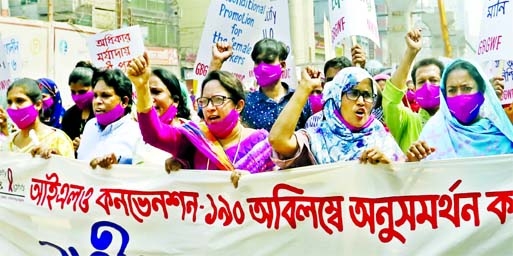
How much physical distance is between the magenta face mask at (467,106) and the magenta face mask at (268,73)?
144 cm

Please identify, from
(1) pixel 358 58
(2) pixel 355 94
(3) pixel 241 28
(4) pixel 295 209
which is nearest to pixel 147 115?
(4) pixel 295 209

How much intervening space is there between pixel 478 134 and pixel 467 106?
0.43 ft

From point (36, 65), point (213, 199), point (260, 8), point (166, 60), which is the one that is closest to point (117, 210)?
point (213, 199)

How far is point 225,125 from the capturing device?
3.52 meters

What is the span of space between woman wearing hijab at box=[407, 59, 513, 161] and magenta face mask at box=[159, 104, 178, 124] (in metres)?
1.41

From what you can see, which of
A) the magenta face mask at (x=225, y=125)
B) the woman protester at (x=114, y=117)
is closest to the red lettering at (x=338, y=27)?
the woman protester at (x=114, y=117)

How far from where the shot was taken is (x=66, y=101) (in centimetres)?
1274

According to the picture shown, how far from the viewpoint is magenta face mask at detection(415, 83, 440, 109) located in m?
4.24

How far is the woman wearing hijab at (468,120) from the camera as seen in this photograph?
3141mm

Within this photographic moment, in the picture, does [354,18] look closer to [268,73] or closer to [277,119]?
[268,73]

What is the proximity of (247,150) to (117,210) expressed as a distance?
0.80 m

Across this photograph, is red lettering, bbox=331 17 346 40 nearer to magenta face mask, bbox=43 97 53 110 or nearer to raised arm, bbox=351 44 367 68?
raised arm, bbox=351 44 367 68

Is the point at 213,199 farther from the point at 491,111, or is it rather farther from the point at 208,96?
the point at 491,111

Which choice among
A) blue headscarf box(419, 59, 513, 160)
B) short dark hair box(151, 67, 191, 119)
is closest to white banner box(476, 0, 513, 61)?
blue headscarf box(419, 59, 513, 160)
